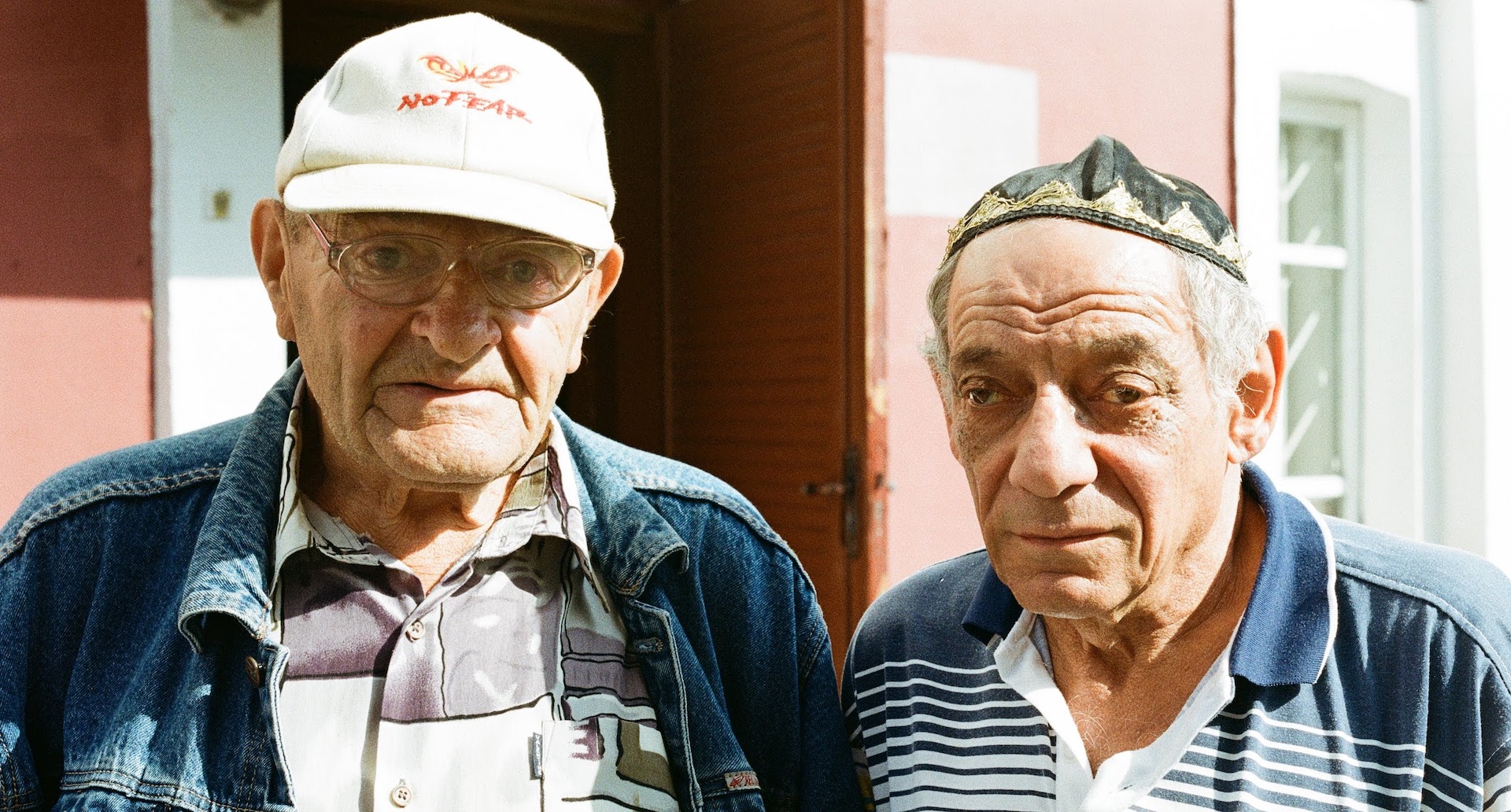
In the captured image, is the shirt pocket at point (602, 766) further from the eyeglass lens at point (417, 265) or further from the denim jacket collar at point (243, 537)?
the eyeglass lens at point (417, 265)

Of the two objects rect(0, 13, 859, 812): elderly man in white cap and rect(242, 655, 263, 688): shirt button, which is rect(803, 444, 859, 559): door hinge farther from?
rect(242, 655, 263, 688): shirt button

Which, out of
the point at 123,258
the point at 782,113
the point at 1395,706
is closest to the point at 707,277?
the point at 782,113

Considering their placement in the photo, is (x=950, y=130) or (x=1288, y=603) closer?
(x=1288, y=603)

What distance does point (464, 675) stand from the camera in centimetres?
170

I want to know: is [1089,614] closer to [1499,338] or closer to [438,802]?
[438,802]

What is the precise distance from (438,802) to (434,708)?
0.11 m

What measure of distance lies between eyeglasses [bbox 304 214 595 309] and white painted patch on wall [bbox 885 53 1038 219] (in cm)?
253

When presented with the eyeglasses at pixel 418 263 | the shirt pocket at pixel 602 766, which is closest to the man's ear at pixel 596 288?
the eyeglasses at pixel 418 263

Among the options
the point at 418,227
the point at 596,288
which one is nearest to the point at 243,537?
the point at 418,227

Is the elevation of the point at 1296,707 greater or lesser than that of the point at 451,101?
lesser

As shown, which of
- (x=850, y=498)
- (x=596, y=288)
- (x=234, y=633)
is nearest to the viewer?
(x=234, y=633)

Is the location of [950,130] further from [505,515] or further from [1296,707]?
[1296,707]

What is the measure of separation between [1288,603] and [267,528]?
1.29 m

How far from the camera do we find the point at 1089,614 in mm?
1661
